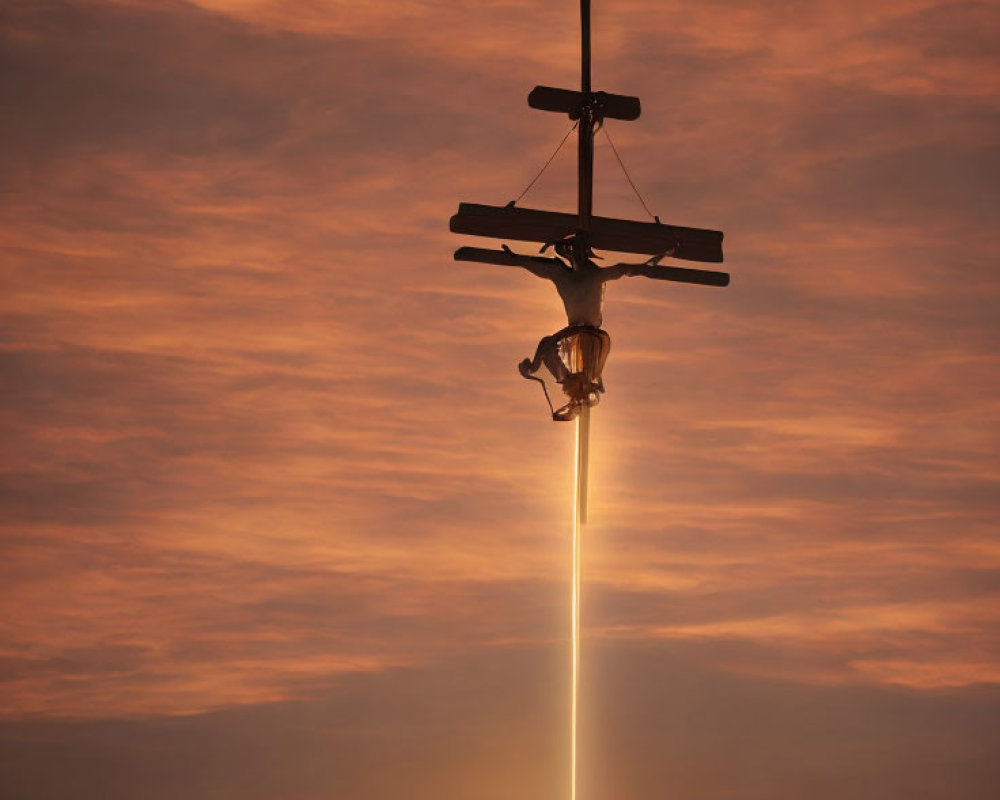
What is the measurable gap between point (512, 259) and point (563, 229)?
2.83 feet

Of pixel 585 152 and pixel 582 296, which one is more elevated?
pixel 585 152

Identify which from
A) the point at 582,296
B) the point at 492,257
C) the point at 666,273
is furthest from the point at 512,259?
the point at 666,273

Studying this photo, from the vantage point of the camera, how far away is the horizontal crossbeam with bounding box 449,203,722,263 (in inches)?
597

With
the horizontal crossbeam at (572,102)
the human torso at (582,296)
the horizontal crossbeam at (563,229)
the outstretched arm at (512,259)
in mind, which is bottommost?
the human torso at (582,296)

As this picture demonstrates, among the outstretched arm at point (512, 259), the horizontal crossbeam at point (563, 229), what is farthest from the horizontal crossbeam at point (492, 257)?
the horizontal crossbeam at point (563, 229)

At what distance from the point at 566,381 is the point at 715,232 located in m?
2.64

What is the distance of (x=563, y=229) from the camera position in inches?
605

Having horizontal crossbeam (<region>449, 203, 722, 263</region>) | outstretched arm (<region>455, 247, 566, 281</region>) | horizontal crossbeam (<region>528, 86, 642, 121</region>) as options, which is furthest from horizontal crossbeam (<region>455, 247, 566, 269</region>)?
horizontal crossbeam (<region>528, 86, 642, 121</region>)

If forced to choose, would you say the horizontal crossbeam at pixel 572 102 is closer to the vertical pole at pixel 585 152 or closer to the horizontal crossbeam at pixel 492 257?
the vertical pole at pixel 585 152

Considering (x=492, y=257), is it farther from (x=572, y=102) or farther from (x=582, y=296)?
(x=572, y=102)

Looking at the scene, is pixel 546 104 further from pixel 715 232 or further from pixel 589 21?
pixel 715 232

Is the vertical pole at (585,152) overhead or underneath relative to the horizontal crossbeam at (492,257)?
overhead

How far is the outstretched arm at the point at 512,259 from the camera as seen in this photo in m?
14.8

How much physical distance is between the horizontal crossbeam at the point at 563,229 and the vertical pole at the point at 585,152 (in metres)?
0.17
